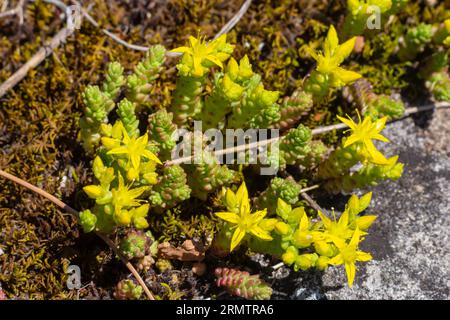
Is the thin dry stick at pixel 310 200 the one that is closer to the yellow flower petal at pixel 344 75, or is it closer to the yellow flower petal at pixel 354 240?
the yellow flower petal at pixel 354 240

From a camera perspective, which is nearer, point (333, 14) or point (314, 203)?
point (314, 203)

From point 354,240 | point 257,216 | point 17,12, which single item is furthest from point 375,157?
point 17,12

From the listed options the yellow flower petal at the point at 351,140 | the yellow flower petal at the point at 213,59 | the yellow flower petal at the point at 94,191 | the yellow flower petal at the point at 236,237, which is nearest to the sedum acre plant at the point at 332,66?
the yellow flower petal at the point at 351,140

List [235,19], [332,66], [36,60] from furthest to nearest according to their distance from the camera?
[235,19] < [36,60] < [332,66]

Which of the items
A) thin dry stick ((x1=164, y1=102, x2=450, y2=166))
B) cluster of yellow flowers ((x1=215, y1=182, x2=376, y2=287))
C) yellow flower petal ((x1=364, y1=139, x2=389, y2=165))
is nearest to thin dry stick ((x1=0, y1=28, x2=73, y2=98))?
thin dry stick ((x1=164, y1=102, x2=450, y2=166))

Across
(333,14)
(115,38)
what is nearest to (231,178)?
(115,38)

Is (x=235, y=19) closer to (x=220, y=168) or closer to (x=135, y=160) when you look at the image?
(x=220, y=168)
